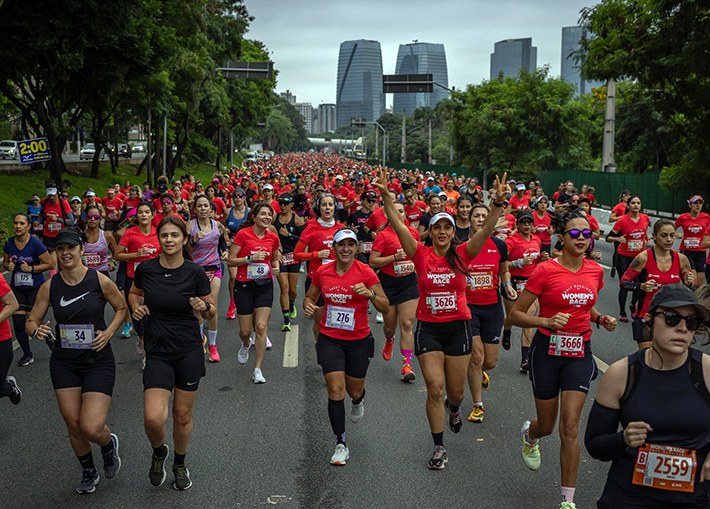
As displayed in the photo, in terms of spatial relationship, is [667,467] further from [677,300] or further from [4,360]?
[4,360]

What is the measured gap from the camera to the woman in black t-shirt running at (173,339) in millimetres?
5453

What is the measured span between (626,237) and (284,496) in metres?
7.79

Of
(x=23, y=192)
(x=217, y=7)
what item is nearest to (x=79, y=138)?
(x=217, y=7)

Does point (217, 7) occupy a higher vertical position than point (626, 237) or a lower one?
higher

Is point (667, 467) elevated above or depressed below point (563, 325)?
below

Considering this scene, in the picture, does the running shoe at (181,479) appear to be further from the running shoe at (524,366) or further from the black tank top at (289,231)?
the black tank top at (289,231)

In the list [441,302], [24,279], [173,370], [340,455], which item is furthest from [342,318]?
[24,279]

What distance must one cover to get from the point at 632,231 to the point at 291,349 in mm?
5323

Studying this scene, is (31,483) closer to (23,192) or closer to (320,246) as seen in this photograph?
(320,246)

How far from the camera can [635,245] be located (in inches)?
451

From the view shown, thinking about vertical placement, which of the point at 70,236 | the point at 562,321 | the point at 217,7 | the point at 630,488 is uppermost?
the point at 217,7

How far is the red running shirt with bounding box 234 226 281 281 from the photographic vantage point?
867 centimetres

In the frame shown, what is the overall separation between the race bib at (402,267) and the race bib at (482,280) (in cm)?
172

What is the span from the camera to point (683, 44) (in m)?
20.5
